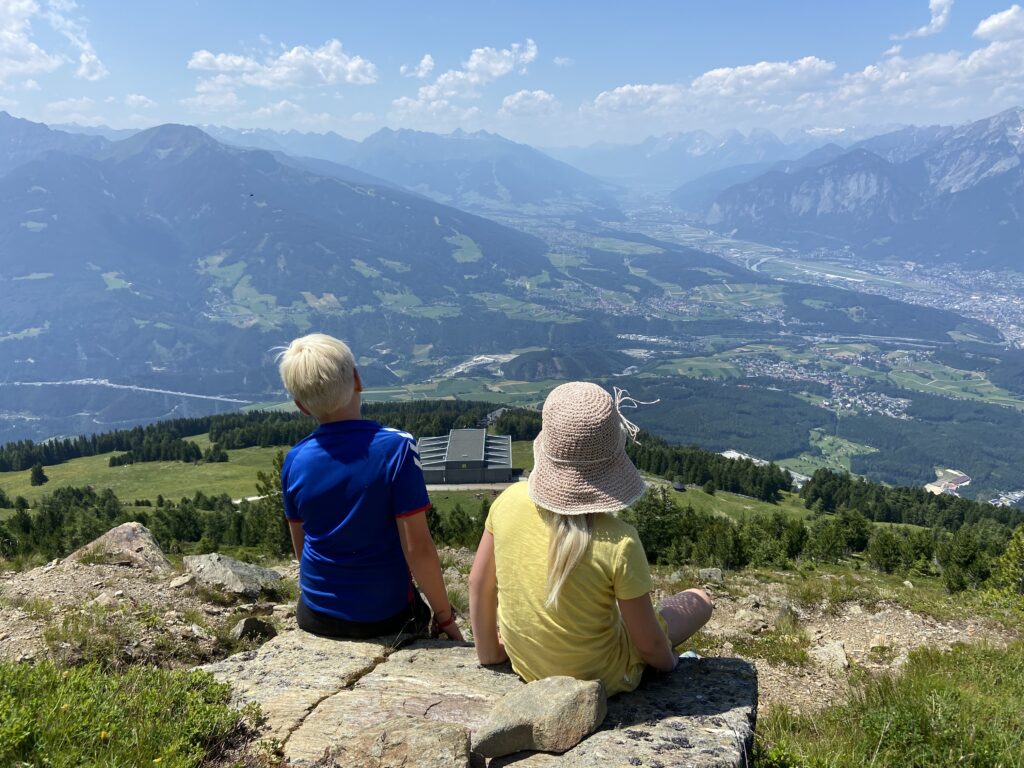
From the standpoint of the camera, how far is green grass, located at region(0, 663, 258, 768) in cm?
339

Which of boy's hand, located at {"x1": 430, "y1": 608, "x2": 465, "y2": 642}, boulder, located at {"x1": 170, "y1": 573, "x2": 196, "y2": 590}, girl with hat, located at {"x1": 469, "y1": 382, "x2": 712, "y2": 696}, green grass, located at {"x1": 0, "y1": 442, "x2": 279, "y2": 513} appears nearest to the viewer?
girl with hat, located at {"x1": 469, "y1": 382, "x2": 712, "y2": 696}

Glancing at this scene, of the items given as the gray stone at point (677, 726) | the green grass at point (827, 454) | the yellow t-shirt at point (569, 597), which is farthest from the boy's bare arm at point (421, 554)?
the green grass at point (827, 454)

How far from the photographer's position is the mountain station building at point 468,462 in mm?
76375

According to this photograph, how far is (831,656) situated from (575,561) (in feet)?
26.5

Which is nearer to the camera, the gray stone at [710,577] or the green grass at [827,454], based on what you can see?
the gray stone at [710,577]

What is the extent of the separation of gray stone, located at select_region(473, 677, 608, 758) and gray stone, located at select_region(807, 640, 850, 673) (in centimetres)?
668

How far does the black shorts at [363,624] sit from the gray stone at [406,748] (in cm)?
163

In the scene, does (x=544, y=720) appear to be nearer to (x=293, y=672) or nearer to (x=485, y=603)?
(x=485, y=603)

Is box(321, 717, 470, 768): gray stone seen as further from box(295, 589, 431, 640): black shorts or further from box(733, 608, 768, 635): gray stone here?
box(733, 608, 768, 635): gray stone

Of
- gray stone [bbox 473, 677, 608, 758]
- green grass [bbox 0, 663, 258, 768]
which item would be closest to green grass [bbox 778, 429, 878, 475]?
gray stone [bbox 473, 677, 608, 758]

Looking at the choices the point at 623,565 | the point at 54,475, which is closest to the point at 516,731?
the point at 623,565

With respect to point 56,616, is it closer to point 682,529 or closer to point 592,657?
point 592,657

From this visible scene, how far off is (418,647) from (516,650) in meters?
1.54

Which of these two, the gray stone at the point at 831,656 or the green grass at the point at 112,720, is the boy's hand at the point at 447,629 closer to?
the green grass at the point at 112,720
